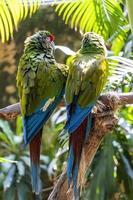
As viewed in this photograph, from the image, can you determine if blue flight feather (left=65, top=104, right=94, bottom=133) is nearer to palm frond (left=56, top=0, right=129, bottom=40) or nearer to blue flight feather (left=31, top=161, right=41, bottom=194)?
blue flight feather (left=31, top=161, right=41, bottom=194)

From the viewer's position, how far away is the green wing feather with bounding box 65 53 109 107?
94 centimetres

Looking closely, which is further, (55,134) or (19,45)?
(19,45)

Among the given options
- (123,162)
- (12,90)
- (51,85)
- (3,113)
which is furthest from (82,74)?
(12,90)

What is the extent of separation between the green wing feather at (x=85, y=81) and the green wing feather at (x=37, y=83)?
26 millimetres

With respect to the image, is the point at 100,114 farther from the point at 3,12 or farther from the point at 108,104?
the point at 3,12

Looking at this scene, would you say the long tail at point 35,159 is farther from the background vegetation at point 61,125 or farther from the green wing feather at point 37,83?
the background vegetation at point 61,125

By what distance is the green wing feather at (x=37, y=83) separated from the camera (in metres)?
0.95

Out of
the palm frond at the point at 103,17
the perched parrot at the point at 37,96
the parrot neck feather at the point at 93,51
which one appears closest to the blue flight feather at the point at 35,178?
the perched parrot at the point at 37,96

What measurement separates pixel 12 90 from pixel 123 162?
0.82 m

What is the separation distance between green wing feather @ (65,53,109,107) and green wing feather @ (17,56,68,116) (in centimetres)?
3

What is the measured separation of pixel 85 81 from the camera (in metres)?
0.94

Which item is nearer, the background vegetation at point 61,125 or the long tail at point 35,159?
the long tail at point 35,159

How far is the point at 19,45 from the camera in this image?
8.79ft

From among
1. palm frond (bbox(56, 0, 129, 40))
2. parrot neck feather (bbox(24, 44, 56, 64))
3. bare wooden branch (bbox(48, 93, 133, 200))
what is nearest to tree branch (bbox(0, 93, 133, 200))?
bare wooden branch (bbox(48, 93, 133, 200))
